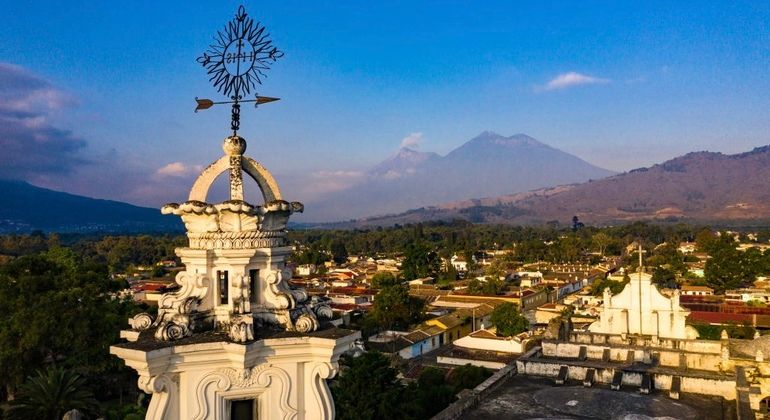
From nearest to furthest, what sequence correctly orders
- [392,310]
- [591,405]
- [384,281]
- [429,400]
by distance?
[591,405]
[429,400]
[392,310]
[384,281]

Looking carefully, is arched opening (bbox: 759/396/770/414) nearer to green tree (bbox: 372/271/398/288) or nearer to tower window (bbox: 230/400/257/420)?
tower window (bbox: 230/400/257/420)

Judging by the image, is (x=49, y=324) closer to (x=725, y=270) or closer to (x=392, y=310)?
(x=392, y=310)

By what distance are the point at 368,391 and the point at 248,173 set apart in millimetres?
17666

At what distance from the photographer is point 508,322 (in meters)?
43.9

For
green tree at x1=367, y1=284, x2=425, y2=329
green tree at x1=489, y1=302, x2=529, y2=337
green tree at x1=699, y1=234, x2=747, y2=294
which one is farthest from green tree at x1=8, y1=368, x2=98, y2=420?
green tree at x1=699, y1=234, x2=747, y2=294

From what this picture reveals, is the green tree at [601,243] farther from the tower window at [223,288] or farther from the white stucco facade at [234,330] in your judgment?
the tower window at [223,288]

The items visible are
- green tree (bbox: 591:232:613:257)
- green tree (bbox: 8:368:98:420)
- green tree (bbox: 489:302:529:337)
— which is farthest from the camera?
green tree (bbox: 591:232:613:257)

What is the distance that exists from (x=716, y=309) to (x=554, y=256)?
151ft

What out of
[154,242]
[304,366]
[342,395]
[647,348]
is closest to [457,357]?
[342,395]

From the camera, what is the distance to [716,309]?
4919 centimetres

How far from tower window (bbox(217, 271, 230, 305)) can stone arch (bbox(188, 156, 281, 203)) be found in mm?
720

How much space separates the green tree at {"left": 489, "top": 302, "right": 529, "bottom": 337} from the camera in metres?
43.7

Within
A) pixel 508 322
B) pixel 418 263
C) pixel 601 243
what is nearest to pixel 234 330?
pixel 508 322

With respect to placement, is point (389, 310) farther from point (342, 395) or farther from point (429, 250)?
point (429, 250)
